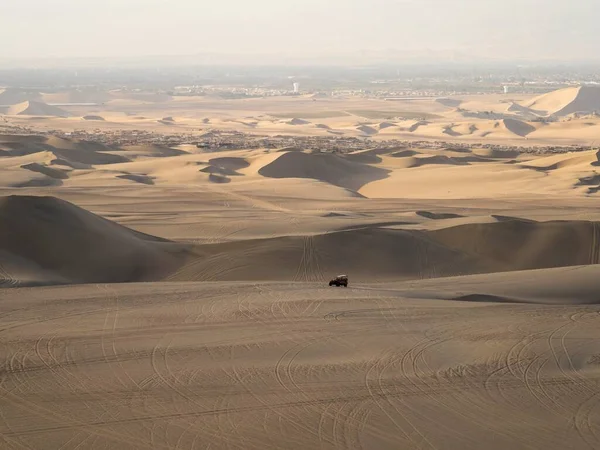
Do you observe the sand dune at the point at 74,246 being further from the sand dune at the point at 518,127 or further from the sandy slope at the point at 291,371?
the sand dune at the point at 518,127

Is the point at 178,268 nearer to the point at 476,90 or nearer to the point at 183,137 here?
the point at 183,137

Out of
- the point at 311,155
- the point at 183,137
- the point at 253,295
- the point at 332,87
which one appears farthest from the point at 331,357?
the point at 332,87

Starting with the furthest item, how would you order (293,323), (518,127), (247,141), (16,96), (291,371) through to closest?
(16,96)
(518,127)
(247,141)
(293,323)
(291,371)

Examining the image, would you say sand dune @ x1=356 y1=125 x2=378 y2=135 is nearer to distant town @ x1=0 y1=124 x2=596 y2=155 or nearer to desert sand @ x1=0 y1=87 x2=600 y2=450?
distant town @ x1=0 y1=124 x2=596 y2=155

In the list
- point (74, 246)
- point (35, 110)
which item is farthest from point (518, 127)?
point (74, 246)

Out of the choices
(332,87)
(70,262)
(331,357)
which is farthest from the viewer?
(332,87)

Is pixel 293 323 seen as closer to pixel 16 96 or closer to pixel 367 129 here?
pixel 367 129

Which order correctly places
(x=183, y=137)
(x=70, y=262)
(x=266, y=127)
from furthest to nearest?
1. (x=266, y=127)
2. (x=183, y=137)
3. (x=70, y=262)

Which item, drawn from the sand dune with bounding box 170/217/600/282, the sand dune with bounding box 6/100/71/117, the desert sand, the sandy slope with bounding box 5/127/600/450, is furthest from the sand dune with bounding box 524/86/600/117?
the sand dune with bounding box 170/217/600/282

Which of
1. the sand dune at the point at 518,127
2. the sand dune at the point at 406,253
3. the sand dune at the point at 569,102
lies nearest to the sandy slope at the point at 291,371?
the sand dune at the point at 406,253
